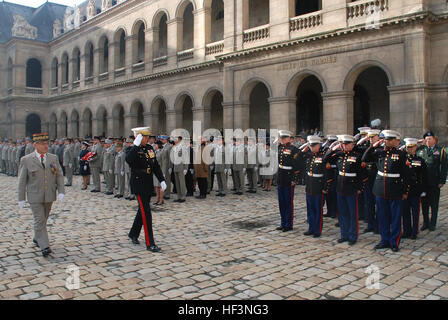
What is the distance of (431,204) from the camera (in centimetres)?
826

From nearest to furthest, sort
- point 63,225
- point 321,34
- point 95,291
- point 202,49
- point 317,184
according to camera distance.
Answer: point 95,291 < point 317,184 < point 63,225 < point 321,34 < point 202,49

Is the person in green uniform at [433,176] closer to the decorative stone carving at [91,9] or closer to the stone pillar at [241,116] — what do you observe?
the stone pillar at [241,116]

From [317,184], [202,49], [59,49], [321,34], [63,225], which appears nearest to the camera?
[317,184]

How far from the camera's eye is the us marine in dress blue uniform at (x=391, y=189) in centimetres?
652

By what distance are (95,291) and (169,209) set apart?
19.7 ft

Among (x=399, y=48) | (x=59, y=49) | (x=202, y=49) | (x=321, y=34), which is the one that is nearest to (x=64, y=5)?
(x=59, y=49)

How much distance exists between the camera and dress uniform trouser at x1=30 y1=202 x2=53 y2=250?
20.2 feet

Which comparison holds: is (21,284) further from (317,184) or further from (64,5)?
(64,5)

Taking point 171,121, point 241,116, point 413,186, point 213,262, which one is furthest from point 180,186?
point 171,121

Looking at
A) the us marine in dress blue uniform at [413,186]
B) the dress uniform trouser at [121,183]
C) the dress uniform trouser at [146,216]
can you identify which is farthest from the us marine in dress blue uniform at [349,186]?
the dress uniform trouser at [121,183]

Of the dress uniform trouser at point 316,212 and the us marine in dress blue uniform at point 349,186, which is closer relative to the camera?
the us marine in dress blue uniform at point 349,186

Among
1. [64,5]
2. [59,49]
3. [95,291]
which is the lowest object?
[95,291]

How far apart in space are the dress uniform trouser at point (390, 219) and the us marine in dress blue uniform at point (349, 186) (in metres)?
0.46

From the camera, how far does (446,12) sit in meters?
14.4
